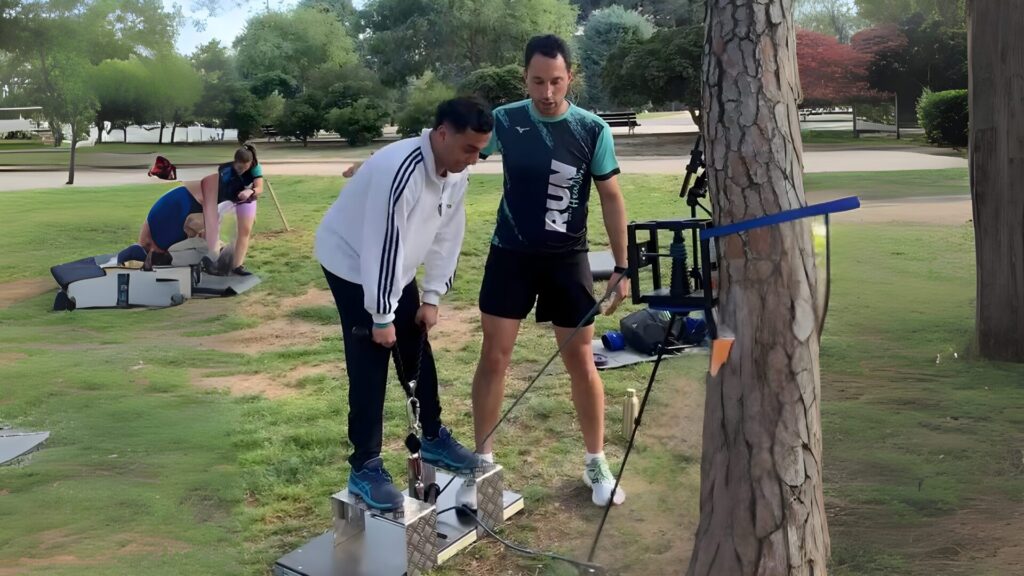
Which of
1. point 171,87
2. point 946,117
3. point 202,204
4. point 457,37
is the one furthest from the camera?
point 457,37

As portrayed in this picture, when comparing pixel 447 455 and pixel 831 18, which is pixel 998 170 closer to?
pixel 447 455

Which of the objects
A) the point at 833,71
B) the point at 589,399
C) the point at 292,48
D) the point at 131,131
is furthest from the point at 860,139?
the point at 589,399

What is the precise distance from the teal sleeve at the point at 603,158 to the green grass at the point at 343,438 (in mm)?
452

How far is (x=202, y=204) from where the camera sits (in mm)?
7902

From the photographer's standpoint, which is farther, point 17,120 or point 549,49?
point 17,120

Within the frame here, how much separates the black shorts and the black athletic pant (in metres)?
0.28

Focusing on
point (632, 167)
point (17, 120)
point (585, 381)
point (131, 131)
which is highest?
point (17, 120)

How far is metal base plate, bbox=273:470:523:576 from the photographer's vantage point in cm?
273

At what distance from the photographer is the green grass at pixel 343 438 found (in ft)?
8.93

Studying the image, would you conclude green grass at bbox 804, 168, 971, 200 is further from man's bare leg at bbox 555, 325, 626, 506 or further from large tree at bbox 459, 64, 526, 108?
large tree at bbox 459, 64, 526, 108

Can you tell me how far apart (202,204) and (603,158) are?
582cm

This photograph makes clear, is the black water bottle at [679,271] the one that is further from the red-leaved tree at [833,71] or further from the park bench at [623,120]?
the park bench at [623,120]

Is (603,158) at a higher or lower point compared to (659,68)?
lower

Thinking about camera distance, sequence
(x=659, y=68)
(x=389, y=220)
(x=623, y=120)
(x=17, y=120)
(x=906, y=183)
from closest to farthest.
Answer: (x=389, y=220) < (x=906, y=183) < (x=17, y=120) < (x=659, y=68) < (x=623, y=120)
